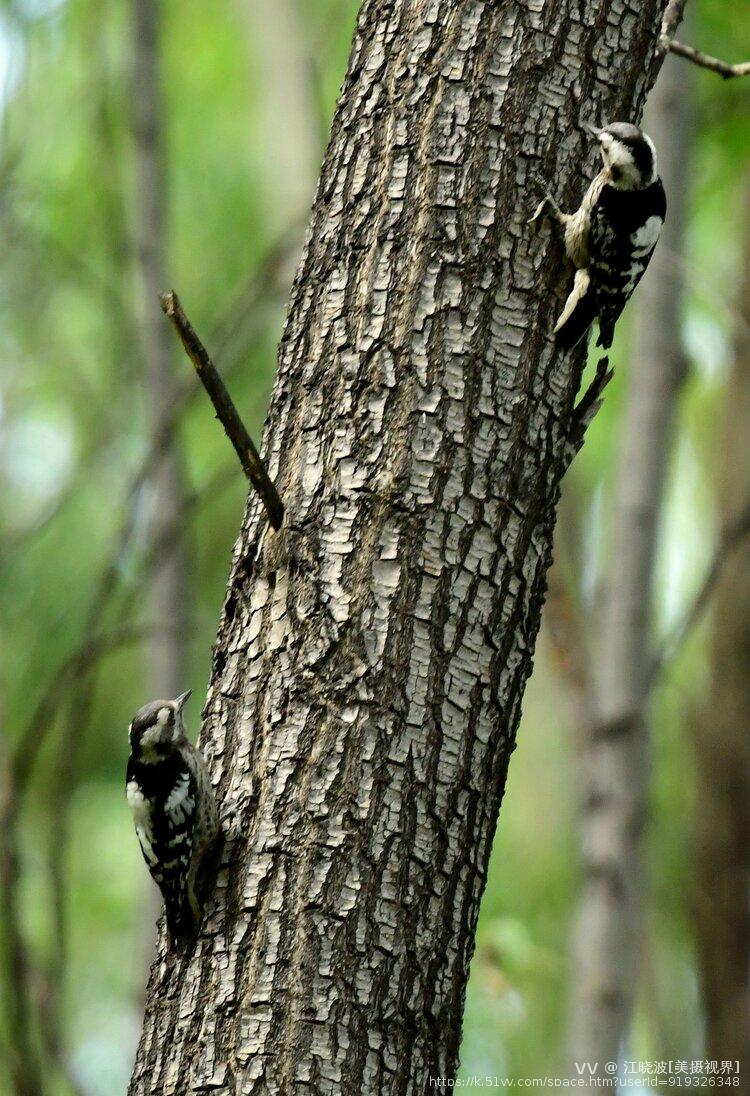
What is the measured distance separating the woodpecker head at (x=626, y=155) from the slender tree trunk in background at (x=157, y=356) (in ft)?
6.49

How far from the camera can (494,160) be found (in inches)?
93.1

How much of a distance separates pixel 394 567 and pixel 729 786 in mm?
5667

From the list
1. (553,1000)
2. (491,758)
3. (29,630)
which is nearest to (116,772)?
(29,630)

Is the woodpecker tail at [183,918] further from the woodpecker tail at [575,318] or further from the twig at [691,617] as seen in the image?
the twig at [691,617]

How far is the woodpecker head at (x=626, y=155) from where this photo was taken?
8.19 feet

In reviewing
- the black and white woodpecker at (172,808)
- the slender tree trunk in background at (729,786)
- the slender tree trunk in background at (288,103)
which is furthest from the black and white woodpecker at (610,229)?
the slender tree trunk in background at (729,786)

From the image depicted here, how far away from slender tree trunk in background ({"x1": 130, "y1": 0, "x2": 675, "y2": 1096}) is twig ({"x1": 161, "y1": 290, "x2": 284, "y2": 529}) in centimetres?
7

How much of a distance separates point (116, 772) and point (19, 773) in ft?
20.8

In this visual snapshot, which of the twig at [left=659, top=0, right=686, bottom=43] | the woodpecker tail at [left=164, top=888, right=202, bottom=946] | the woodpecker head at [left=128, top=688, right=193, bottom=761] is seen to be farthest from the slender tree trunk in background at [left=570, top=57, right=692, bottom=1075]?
the woodpecker tail at [left=164, top=888, right=202, bottom=946]

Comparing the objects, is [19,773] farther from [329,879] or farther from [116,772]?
[116,772]

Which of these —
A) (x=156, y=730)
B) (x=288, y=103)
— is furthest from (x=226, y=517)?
(x=156, y=730)

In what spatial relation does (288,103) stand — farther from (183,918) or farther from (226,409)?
(183,918)

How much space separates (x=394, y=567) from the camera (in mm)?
2209

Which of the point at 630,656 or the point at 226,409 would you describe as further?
the point at 630,656
